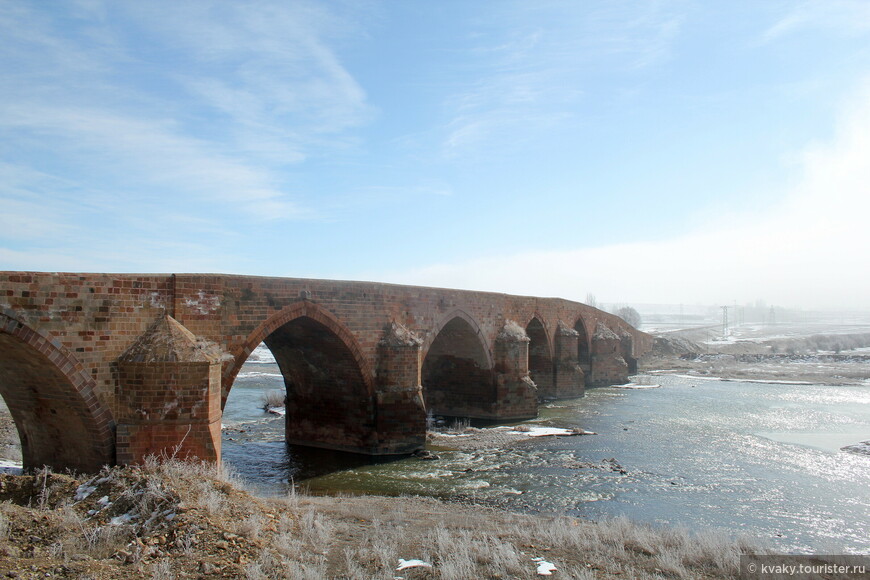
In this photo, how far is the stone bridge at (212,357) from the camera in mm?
8750

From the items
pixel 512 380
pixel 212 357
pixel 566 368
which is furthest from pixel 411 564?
pixel 566 368

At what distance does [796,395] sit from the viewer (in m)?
25.1

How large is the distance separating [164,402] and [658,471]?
9.83m

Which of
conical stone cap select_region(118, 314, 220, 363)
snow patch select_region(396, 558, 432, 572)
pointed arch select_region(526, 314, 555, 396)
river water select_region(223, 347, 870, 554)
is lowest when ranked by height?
river water select_region(223, 347, 870, 554)

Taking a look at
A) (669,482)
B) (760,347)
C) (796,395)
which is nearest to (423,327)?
(669,482)

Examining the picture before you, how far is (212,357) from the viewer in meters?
9.76

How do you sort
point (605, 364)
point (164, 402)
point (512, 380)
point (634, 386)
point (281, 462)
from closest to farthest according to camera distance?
point (164, 402)
point (281, 462)
point (512, 380)
point (634, 386)
point (605, 364)

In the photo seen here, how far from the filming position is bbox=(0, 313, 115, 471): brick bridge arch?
8375mm

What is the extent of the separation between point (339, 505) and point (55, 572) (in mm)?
4504

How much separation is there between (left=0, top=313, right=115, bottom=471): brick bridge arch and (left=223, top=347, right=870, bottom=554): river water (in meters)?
3.08

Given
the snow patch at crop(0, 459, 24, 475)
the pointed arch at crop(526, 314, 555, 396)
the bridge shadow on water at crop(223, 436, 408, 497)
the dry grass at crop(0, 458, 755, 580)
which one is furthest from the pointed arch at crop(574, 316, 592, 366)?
the snow patch at crop(0, 459, 24, 475)

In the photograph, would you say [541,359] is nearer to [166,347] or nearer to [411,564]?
[166,347]

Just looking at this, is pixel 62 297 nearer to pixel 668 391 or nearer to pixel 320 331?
pixel 320 331

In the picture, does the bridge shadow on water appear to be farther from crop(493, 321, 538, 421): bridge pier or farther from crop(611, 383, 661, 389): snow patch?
crop(611, 383, 661, 389): snow patch
